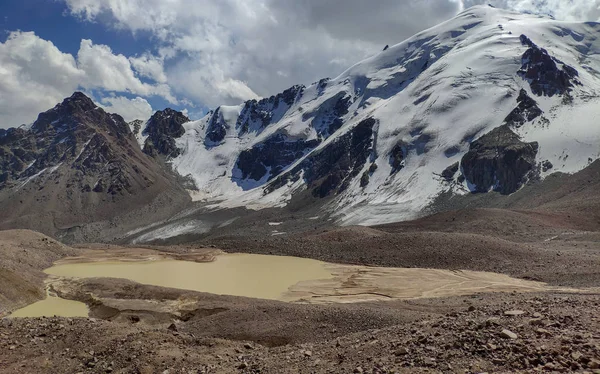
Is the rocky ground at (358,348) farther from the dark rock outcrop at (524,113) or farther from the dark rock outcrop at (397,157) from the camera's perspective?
the dark rock outcrop at (524,113)

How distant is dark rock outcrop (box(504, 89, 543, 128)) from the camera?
141250 mm

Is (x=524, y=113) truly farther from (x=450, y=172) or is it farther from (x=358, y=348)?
(x=358, y=348)

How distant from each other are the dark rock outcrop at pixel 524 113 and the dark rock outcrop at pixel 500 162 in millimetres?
4578

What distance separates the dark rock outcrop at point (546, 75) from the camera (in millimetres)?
152625

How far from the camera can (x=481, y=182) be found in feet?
417

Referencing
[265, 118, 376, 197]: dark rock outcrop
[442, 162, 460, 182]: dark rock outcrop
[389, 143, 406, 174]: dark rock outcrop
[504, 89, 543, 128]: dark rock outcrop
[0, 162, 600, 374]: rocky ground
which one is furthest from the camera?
[265, 118, 376, 197]: dark rock outcrop

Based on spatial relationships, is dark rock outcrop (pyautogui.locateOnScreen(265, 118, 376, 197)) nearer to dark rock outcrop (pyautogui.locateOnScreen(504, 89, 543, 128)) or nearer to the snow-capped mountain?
the snow-capped mountain

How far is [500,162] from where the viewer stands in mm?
126125

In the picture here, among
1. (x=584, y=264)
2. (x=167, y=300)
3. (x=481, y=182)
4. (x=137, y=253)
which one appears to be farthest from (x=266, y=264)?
(x=481, y=182)

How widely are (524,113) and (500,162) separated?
2886cm

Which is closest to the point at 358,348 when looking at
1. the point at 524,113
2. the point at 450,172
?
the point at 450,172

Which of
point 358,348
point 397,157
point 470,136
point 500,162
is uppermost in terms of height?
point 470,136

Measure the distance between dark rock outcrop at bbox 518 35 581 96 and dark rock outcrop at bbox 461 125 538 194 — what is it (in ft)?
93.4

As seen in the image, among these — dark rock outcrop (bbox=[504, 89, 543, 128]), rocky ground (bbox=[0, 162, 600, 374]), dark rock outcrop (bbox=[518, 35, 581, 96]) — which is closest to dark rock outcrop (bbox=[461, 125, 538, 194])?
dark rock outcrop (bbox=[504, 89, 543, 128])
